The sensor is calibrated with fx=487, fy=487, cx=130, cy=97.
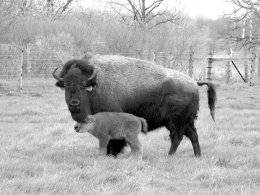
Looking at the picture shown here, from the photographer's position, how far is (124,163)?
7141 mm

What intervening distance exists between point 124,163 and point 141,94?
5.37 ft

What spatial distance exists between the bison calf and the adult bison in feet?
Answer: 0.67

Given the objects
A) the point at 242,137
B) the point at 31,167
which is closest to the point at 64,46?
the point at 242,137

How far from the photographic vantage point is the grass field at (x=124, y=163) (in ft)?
18.9

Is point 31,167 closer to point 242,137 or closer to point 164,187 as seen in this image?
point 164,187

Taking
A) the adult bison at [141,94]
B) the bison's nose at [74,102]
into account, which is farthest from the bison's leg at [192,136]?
the bison's nose at [74,102]

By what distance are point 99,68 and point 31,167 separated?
2379 mm

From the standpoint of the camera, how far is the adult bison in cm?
819

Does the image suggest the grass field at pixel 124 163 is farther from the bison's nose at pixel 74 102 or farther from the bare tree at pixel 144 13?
the bare tree at pixel 144 13

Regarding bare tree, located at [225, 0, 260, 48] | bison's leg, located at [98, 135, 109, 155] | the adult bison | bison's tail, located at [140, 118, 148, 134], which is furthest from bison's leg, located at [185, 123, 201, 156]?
bare tree, located at [225, 0, 260, 48]

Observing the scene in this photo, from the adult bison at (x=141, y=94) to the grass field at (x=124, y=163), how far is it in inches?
20.4

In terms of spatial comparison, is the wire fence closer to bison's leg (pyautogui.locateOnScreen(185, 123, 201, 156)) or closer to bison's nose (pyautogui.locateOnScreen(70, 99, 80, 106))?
bison's leg (pyautogui.locateOnScreen(185, 123, 201, 156))

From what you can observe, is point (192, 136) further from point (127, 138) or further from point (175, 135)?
point (127, 138)

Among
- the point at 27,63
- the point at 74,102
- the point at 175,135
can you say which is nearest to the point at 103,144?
the point at 74,102
